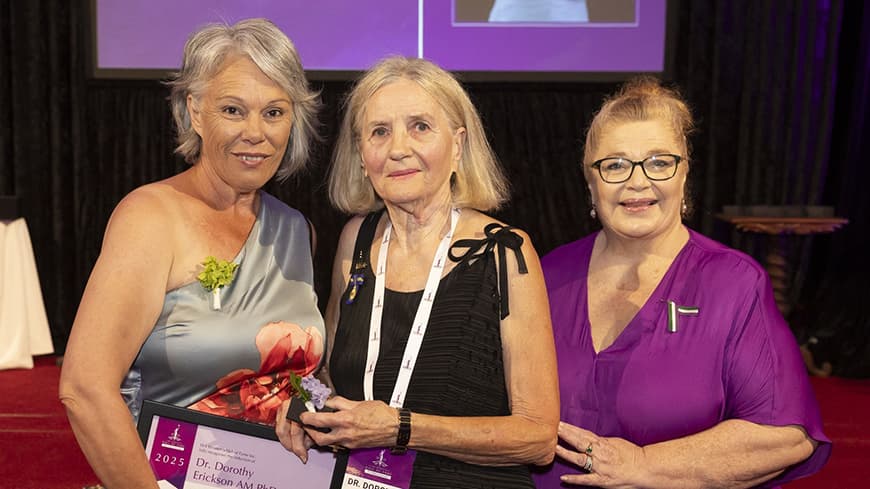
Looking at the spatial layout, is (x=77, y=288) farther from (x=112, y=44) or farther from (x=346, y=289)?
(x=346, y=289)

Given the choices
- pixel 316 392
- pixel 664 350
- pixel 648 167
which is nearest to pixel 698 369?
pixel 664 350

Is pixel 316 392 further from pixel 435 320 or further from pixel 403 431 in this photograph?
pixel 435 320

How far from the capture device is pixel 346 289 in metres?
2.32

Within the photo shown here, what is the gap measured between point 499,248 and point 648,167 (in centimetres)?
59

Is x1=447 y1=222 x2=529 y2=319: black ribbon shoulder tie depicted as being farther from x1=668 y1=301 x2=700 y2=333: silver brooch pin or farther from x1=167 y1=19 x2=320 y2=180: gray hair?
x1=167 y1=19 x2=320 y2=180: gray hair

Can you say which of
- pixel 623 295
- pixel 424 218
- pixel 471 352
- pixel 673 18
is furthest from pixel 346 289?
pixel 673 18

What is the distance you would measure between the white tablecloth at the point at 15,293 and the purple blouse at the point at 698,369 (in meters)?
3.98

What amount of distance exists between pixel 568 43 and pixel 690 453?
4.59m

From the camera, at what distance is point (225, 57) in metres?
2.22

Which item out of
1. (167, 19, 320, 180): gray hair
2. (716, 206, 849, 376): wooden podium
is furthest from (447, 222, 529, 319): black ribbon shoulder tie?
(716, 206, 849, 376): wooden podium

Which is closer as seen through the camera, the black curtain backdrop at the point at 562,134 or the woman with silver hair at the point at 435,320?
the woman with silver hair at the point at 435,320

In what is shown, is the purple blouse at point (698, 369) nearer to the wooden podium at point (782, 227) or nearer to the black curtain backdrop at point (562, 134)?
the wooden podium at point (782, 227)

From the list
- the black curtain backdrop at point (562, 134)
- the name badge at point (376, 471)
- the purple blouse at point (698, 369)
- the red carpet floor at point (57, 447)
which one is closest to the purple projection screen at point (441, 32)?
the black curtain backdrop at point (562, 134)

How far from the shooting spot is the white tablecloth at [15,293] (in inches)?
207
